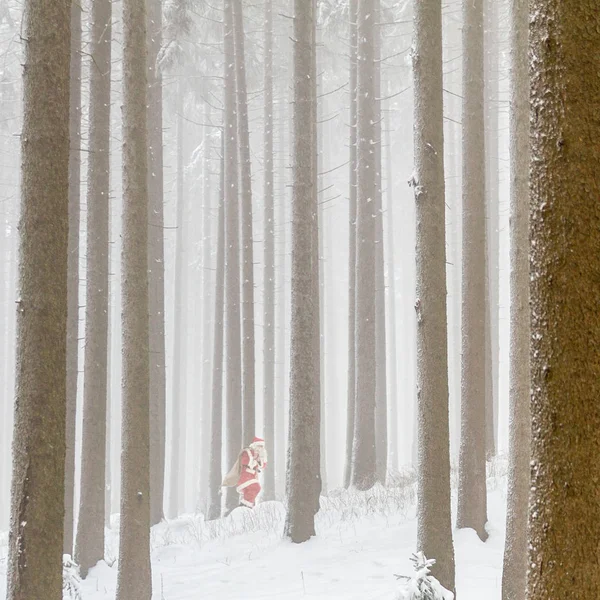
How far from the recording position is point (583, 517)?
288 centimetres

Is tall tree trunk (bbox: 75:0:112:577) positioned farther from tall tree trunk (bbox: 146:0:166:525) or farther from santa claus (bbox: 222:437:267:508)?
santa claus (bbox: 222:437:267:508)

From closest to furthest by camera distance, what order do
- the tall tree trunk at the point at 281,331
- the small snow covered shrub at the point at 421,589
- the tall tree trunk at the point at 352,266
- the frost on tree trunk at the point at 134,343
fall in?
the small snow covered shrub at the point at 421,589
the frost on tree trunk at the point at 134,343
the tall tree trunk at the point at 352,266
the tall tree trunk at the point at 281,331

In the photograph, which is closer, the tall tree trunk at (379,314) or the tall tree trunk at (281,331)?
the tall tree trunk at (379,314)

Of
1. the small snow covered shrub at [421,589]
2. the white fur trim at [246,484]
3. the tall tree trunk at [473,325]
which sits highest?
the tall tree trunk at [473,325]

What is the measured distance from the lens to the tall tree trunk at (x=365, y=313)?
1498 centimetres

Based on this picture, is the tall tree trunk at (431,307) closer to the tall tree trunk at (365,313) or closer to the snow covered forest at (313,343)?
the snow covered forest at (313,343)

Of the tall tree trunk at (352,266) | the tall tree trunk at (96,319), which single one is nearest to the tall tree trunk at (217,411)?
the tall tree trunk at (352,266)

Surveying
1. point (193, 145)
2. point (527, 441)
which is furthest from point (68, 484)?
point (193, 145)

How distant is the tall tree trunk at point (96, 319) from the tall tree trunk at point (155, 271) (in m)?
2.17

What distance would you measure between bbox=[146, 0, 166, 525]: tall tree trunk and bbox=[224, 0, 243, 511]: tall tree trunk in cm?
230

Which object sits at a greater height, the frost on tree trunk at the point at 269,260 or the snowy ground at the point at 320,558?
the frost on tree trunk at the point at 269,260

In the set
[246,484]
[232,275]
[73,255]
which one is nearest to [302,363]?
[73,255]

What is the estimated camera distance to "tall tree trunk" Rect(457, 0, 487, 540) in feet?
31.4

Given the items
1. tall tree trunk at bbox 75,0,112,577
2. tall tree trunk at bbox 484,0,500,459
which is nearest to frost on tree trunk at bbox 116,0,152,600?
tall tree trunk at bbox 75,0,112,577
